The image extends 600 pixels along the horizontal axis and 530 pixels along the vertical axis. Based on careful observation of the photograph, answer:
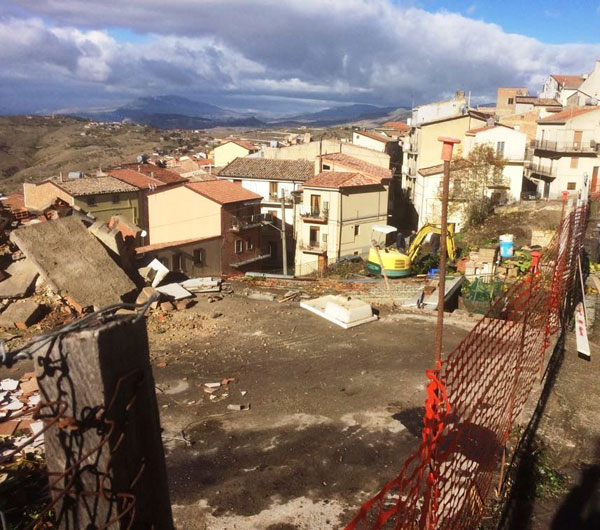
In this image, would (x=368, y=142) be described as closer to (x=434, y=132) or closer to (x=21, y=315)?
(x=434, y=132)

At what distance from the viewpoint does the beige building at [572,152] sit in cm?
3706

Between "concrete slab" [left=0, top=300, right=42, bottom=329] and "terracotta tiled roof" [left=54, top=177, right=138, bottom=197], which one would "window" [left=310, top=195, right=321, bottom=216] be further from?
"concrete slab" [left=0, top=300, right=42, bottom=329]

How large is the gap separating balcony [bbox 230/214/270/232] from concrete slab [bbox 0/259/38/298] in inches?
782

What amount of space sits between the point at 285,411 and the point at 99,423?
7021mm

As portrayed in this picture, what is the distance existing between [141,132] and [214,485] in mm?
136087

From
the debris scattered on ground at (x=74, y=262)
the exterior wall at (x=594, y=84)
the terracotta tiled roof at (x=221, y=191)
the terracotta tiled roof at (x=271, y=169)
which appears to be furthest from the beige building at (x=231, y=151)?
the debris scattered on ground at (x=74, y=262)

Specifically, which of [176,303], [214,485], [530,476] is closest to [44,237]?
[176,303]

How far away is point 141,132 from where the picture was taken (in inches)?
5217

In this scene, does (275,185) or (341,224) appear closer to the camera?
(341,224)

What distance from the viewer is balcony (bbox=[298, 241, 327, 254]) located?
1480 inches

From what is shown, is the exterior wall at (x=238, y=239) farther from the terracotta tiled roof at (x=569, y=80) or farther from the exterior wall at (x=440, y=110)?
the terracotta tiled roof at (x=569, y=80)

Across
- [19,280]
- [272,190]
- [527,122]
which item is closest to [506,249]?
[19,280]

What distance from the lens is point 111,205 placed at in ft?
121

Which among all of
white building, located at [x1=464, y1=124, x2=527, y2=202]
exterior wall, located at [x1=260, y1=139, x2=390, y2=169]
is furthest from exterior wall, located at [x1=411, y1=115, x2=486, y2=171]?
white building, located at [x1=464, y1=124, x2=527, y2=202]
